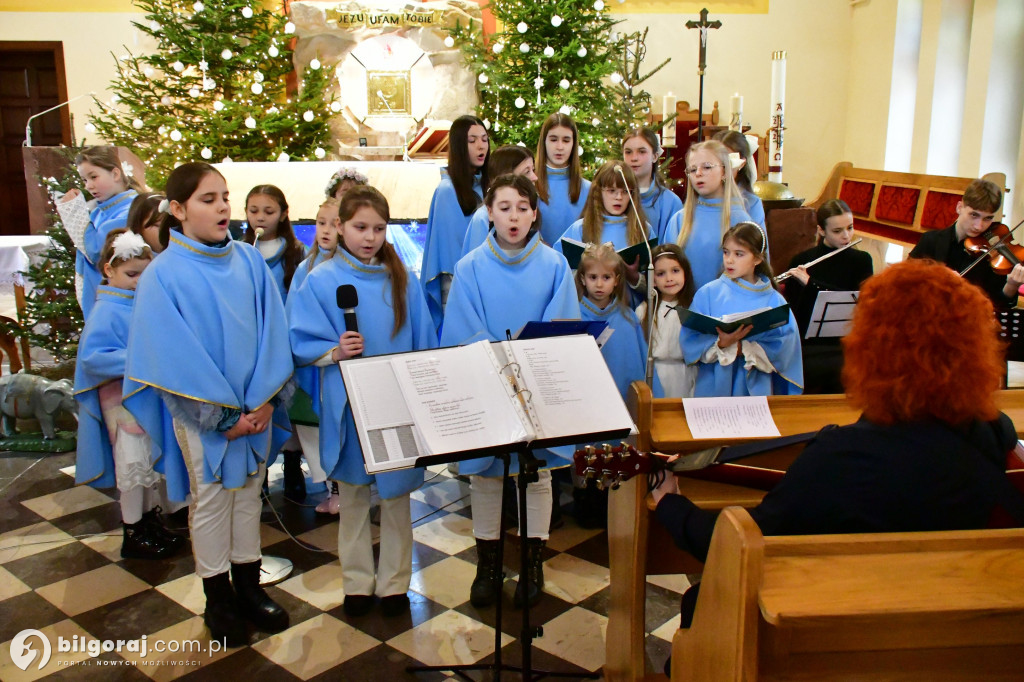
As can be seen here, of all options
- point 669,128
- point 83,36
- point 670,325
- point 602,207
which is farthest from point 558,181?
point 83,36

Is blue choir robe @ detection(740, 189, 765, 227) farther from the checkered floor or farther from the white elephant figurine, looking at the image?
the white elephant figurine

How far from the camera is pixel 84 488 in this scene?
4160mm

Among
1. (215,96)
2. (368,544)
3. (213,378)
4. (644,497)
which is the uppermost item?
(215,96)

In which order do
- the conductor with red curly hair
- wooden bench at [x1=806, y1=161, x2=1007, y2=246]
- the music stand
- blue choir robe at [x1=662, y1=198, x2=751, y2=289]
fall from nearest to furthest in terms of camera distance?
the conductor with red curly hair, the music stand, blue choir robe at [x1=662, y1=198, x2=751, y2=289], wooden bench at [x1=806, y1=161, x2=1007, y2=246]

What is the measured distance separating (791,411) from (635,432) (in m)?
0.57

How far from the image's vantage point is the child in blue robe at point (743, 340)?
124 inches

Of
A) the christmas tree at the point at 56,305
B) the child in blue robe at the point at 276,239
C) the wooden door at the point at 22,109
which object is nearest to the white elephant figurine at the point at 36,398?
the christmas tree at the point at 56,305

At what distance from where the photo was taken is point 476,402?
200cm

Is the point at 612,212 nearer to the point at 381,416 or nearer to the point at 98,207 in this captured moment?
the point at 381,416

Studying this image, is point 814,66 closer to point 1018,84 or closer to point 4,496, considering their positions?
point 1018,84

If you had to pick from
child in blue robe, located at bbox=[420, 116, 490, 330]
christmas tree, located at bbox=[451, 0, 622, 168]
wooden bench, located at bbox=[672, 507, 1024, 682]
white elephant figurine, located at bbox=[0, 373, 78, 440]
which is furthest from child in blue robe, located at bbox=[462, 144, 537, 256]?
christmas tree, located at bbox=[451, 0, 622, 168]

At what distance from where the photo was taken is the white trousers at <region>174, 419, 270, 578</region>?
2.64 metres

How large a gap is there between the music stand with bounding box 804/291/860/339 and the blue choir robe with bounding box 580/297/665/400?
2.68ft

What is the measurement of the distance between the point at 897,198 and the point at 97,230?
20.5ft
